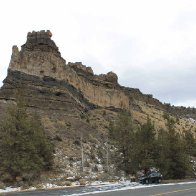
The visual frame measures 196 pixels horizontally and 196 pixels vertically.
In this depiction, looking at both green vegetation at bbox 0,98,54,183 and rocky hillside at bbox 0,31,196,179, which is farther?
rocky hillside at bbox 0,31,196,179

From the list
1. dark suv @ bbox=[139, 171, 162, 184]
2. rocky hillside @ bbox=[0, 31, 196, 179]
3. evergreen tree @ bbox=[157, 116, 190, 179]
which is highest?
rocky hillside @ bbox=[0, 31, 196, 179]

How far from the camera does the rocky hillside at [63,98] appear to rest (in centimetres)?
6153

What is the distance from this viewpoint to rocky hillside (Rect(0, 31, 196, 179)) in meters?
61.5

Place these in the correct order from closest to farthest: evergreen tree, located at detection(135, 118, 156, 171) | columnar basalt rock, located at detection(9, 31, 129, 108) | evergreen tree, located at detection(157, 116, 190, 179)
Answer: evergreen tree, located at detection(135, 118, 156, 171) → evergreen tree, located at detection(157, 116, 190, 179) → columnar basalt rock, located at detection(9, 31, 129, 108)

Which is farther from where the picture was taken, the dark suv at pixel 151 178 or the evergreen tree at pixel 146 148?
the evergreen tree at pixel 146 148

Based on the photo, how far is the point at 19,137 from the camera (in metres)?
40.7

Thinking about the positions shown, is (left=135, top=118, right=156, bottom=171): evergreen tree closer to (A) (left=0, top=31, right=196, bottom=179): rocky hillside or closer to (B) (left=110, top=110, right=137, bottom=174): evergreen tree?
(B) (left=110, top=110, right=137, bottom=174): evergreen tree

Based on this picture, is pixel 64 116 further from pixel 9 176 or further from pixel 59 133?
pixel 9 176

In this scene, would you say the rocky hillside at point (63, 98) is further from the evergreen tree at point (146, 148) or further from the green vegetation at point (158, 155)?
the evergreen tree at point (146, 148)

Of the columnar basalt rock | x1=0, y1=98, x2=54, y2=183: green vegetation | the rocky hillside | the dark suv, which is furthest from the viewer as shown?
the columnar basalt rock

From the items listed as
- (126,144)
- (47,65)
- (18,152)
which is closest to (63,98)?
(47,65)

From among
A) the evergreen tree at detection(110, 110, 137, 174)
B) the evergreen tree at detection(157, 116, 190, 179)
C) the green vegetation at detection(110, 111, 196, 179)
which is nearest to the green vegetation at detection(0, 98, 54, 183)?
the green vegetation at detection(110, 111, 196, 179)

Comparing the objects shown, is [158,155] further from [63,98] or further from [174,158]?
[63,98]

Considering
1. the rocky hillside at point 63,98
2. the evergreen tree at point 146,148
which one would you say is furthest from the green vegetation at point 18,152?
the rocky hillside at point 63,98
